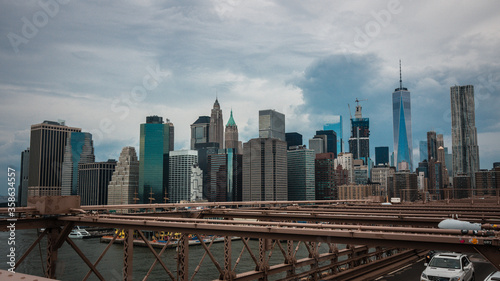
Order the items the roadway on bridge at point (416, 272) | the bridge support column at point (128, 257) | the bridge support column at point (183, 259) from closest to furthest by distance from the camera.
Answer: the bridge support column at point (128, 257)
the bridge support column at point (183, 259)
the roadway on bridge at point (416, 272)

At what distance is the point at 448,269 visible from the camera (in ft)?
68.3

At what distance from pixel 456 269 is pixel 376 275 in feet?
28.1

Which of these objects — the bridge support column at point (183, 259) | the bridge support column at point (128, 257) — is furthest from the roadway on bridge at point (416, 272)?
the bridge support column at point (128, 257)

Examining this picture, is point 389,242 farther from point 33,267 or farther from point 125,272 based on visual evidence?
point 33,267

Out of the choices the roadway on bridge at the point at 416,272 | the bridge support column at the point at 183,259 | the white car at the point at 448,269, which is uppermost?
the bridge support column at the point at 183,259

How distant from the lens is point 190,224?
12172 mm

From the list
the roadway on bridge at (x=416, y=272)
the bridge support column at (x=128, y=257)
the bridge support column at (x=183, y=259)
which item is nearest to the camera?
the bridge support column at (x=128, y=257)

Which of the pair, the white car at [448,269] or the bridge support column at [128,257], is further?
the white car at [448,269]

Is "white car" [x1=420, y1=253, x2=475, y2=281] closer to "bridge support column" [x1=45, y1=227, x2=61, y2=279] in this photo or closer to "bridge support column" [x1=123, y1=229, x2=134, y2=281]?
"bridge support column" [x1=123, y1=229, x2=134, y2=281]

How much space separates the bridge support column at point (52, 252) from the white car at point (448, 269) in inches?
665

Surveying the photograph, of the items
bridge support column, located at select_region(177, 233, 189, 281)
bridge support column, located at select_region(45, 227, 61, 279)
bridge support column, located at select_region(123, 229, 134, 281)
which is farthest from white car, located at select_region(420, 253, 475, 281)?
bridge support column, located at select_region(45, 227, 61, 279)

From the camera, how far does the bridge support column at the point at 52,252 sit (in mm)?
14453

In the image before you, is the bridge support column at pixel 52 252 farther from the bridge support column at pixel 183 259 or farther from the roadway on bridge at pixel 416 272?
the roadway on bridge at pixel 416 272

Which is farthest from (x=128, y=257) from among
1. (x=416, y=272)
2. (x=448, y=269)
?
(x=416, y=272)
